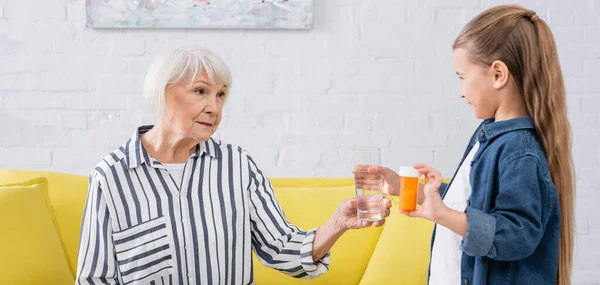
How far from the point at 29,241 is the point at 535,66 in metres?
1.63

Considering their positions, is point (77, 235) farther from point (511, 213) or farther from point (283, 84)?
point (511, 213)

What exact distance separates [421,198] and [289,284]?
2.58 ft

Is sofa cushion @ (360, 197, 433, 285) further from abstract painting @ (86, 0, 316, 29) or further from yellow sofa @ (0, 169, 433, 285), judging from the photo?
abstract painting @ (86, 0, 316, 29)

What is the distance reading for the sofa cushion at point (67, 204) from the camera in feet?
8.12

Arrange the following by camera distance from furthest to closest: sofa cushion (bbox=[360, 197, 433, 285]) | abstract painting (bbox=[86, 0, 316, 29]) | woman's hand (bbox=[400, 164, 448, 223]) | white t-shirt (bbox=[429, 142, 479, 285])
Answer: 1. abstract painting (bbox=[86, 0, 316, 29])
2. sofa cushion (bbox=[360, 197, 433, 285])
3. white t-shirt (bbox=[429, 142, 479, 285])
4. woman's hand (bbox=[400, 164, 448, 223])

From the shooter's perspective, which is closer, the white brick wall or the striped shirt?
the striped shirt

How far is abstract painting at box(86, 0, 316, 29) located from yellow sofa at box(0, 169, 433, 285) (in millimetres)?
797

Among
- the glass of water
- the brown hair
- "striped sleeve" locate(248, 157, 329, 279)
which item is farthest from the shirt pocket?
the brown hair

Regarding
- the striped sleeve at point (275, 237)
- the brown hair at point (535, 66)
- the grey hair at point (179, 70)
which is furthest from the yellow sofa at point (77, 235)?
the brown hair at point (535, 66)

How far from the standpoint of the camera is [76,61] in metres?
3.08

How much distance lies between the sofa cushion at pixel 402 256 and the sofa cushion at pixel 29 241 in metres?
1.02

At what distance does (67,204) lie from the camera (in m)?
2.49

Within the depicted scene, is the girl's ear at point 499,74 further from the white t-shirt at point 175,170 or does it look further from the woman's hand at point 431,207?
the white t-shirt at point 175,170

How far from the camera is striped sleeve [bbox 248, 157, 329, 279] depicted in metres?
2.00
